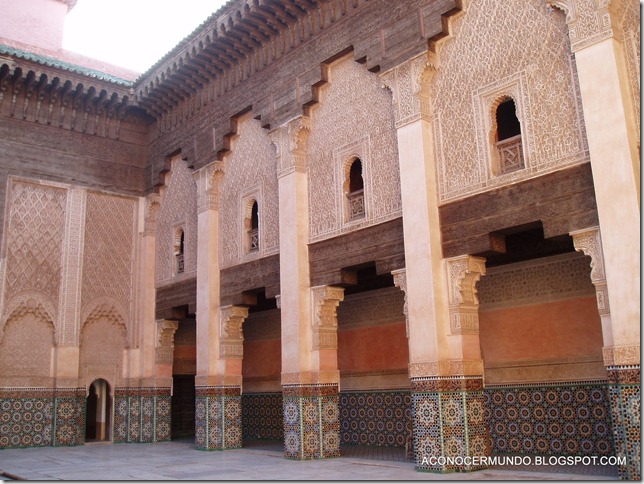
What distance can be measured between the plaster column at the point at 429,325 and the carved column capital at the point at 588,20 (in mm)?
1665

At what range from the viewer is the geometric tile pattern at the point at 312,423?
25.8 ft

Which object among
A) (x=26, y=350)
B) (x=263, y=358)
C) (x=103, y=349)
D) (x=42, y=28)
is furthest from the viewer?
(x=42, y=28)

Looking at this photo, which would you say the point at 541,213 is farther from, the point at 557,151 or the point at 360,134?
the point at 360,134

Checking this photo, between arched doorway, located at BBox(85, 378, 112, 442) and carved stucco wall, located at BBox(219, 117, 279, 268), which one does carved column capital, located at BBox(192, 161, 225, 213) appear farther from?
arched doorway, located at BBox(85, 378, 112, 442)

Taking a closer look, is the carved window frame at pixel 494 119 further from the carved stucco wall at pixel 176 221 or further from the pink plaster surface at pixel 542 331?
the carved stucco wall at pixel 176 221

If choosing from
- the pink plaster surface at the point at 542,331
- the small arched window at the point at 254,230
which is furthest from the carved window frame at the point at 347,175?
the pink plaster surface at the point at 542,331

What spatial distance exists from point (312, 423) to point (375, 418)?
1.93 metres

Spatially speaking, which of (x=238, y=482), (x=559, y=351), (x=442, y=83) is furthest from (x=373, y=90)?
(x=238, y=482)

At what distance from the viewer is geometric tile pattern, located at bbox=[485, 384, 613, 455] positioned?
23.2 feet

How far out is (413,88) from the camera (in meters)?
7.14

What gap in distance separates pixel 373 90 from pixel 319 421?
158 inches

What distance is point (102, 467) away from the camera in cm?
762

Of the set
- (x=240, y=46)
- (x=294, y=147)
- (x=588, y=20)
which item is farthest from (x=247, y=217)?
(x=588, y=20)

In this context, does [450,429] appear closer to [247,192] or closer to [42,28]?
[247,192]
